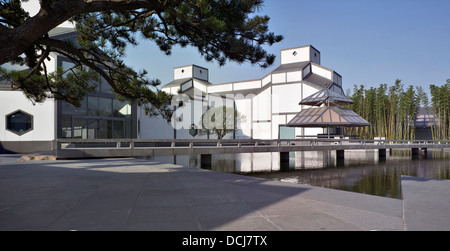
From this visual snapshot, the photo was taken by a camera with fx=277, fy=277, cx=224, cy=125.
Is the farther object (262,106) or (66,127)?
(262,106)

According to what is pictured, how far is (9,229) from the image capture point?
3.55 m

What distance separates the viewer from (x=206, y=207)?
4.79 m

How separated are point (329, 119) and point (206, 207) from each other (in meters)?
26.4

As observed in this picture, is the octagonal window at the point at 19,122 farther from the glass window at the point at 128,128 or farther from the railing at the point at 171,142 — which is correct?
the glass window at the point at 128,128

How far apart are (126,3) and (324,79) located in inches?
1506

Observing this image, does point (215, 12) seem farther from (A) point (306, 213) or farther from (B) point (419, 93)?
(B) point (419, 93)

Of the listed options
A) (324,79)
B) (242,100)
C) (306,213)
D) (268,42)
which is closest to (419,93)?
(324,79)

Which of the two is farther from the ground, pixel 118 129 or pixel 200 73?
pixel 200 73

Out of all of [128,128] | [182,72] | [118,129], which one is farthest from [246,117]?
[118,129]

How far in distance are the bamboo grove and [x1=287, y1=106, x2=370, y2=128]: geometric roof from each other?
32.0 feet

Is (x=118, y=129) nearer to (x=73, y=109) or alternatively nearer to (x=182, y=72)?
(x=73, y=109)

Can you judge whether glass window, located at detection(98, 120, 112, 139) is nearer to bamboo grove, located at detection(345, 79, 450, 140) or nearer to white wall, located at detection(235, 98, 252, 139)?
white wall, located at detection(235, 98, 252, 139)

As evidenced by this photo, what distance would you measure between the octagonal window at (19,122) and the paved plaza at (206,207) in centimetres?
1588

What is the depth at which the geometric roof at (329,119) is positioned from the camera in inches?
1109
